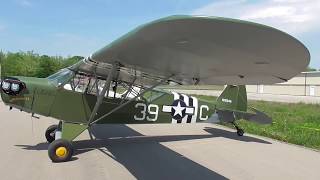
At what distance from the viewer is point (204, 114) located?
10.7 meters

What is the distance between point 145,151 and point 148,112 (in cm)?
135

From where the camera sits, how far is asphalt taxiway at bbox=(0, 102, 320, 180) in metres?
6.54

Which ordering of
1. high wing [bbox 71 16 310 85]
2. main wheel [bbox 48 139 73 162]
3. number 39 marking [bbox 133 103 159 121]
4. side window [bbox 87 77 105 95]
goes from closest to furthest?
high wing [bbox 71 16 310 85], main wheel [bbox 48 139 73 162], side window [bbox 87 77 105 95], number 39 marking [bbox 133 103 159 121]

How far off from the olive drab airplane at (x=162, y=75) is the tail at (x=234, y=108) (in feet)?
0.10

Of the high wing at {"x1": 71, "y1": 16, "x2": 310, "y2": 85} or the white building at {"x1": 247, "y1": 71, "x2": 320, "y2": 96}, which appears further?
the white building at {"x1": 247, "y1": 71, "x2": 320, "y2": 96}

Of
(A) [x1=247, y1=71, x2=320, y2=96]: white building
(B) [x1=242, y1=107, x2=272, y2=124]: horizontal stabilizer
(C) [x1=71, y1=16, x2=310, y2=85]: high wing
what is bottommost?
(B) [x1=242, y1=107, x2=272, y2=124]: horizontal stabilizer

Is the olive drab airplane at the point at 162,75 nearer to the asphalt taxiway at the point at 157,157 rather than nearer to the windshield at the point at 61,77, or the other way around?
the windshield at the point at 61,77

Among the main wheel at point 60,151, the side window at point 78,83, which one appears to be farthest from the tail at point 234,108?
the main wheel at point 60,151

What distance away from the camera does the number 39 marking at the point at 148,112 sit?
31.0 ft

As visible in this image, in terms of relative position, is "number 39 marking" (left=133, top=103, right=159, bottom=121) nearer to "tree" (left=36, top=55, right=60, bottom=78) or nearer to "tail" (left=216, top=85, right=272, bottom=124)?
"tail" (left=216, top=85, right=272, bottom=124)

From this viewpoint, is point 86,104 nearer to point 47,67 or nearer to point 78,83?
point 78,83

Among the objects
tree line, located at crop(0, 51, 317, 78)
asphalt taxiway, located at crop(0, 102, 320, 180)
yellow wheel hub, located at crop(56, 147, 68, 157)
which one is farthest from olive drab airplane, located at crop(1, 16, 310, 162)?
tree line, located at crop(0, 51, 317, 78)

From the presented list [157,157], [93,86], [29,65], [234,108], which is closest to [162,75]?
[157,157]

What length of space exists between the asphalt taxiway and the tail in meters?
0.62
